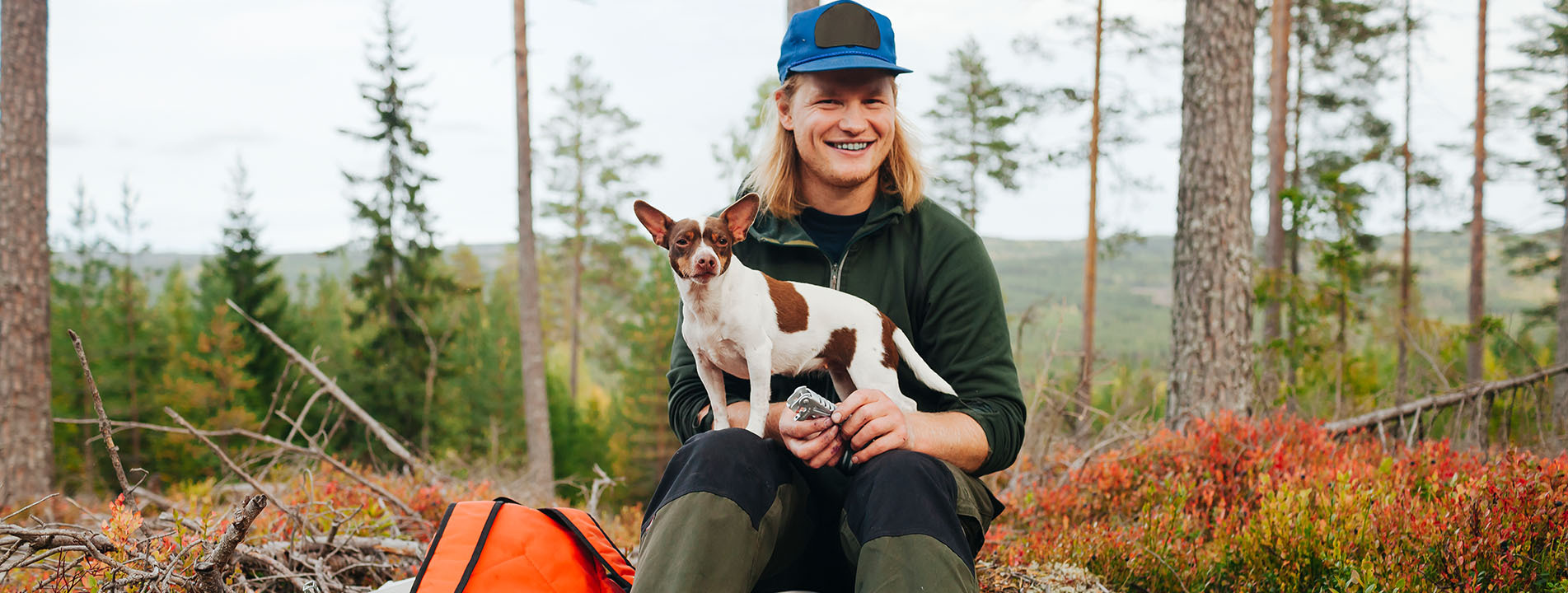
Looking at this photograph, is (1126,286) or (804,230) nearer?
(804,230)

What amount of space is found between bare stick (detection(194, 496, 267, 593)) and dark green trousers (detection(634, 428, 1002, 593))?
0.94 meters

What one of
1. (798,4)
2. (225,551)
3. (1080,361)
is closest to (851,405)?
(225,551)

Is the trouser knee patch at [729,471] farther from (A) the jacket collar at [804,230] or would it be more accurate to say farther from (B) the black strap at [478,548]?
(A) the jacket collar at [804,230]

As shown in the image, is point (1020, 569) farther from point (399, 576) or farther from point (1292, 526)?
point (399, 576)

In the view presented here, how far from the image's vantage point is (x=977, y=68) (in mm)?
21562

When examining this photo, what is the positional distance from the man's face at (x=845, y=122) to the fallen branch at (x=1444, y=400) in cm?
474

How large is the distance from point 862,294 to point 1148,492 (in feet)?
8.90

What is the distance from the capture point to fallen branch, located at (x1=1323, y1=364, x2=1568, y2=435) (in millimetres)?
5551

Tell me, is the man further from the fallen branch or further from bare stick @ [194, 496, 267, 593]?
the fallen branch

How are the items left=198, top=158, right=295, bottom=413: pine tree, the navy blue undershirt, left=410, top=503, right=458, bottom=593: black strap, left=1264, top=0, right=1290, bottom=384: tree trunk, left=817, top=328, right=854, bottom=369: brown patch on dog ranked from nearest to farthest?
left=410, top=503, right=458, bottom=593: black strap → left=817, top=328, right=854, bottom=369: brown patch on dog → the navy blue undershirt → left=1264, top=0, right=1290, bottom=384: tree trunk → left=198, top=158, right=295, bottom=413: pine tree

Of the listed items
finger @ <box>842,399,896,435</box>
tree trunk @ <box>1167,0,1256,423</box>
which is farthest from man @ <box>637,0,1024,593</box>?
tree trunk @ <box>1167,0,1256,423</box>

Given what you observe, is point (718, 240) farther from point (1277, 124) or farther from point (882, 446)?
point (1277, 124)

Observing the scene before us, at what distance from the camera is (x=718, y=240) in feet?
6.57

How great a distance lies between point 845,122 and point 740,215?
0.51m
